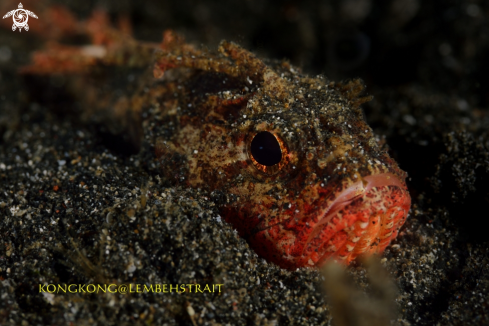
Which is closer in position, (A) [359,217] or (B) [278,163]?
(A) [359,217]

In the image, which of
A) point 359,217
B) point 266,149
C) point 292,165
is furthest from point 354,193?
point 266,149

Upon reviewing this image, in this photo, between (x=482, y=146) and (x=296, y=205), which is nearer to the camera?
(x=296, y=205)

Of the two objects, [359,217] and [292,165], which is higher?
[292,165]

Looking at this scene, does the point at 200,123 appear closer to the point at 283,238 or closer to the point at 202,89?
the point at 202,89

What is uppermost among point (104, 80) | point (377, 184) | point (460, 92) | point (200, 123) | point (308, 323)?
point (460, 92)

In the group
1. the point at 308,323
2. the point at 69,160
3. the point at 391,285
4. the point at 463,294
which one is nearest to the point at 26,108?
the point at 69,160

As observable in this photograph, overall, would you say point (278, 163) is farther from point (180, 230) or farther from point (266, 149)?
point (180, 230)

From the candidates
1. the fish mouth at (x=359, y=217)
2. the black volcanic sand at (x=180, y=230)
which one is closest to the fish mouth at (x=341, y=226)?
the fish mouth at (x=359, y=217)

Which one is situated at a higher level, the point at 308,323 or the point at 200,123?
the point at 200,123
